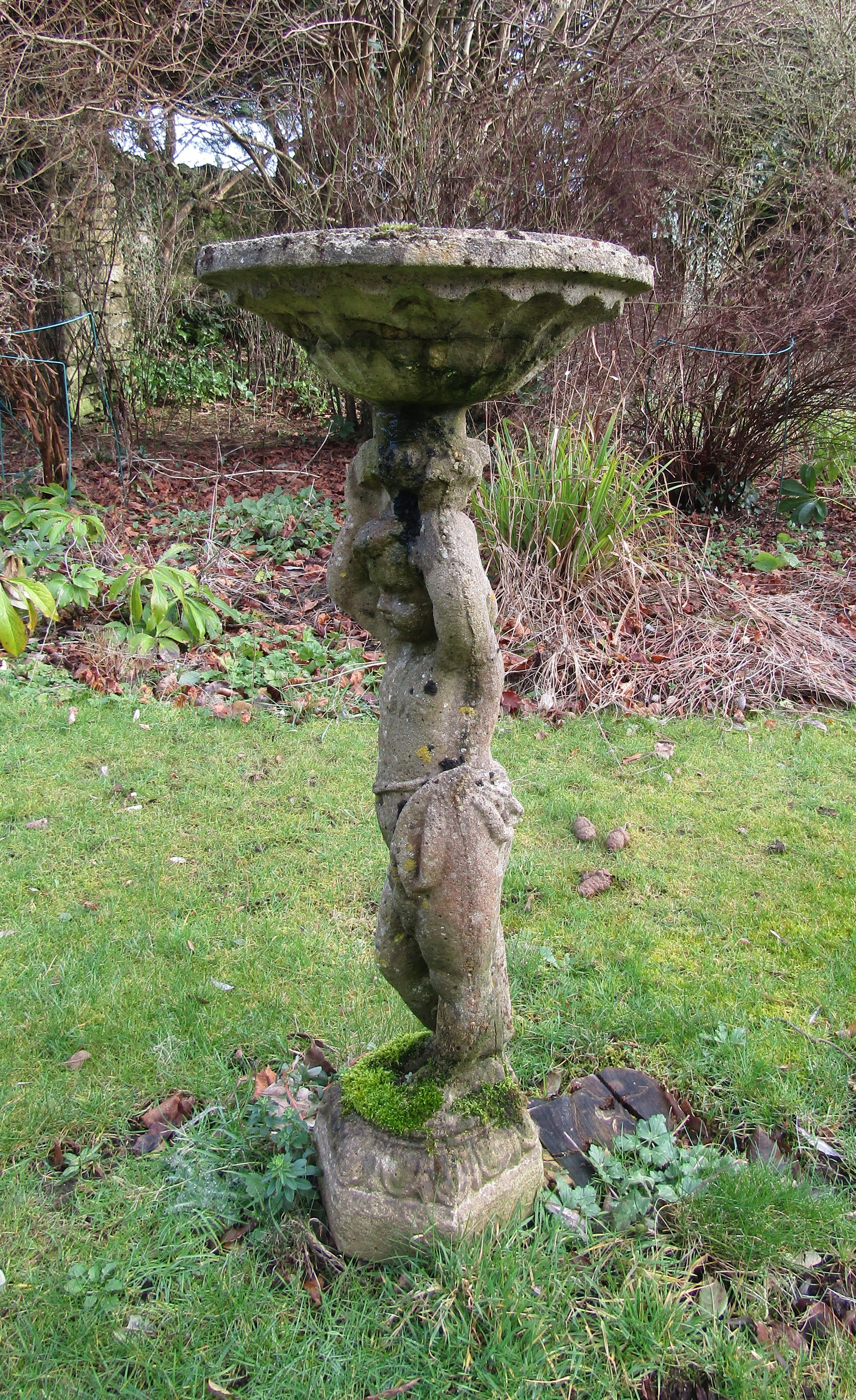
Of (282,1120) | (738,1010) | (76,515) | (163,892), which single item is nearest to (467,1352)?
(282,1120)

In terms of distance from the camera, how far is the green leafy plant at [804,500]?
8125 millimetres

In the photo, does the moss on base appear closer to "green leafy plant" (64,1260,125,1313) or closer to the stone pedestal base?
the stone pedestal base

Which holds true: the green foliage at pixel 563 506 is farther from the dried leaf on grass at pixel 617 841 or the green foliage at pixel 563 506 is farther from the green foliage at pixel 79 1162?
the green foliage at pixel 79 1162

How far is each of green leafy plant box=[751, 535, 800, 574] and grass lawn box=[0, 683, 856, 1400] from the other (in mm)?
2241

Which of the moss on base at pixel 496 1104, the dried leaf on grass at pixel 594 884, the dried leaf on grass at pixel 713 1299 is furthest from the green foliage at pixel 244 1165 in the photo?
the dried leaf on grass at pixel 594 884

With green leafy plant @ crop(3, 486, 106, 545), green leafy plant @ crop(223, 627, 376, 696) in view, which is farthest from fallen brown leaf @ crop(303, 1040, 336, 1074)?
green leafy plant @ crop(3, 486, 106, 545)

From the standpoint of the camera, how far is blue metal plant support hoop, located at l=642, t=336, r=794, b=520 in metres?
7.55

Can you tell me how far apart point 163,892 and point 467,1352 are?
86.7 inches

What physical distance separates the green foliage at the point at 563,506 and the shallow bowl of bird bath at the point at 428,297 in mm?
3926

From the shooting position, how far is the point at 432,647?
84.0 inches

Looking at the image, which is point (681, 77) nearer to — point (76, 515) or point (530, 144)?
point (530, 144)

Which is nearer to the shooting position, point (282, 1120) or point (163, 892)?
point (282, 1120)

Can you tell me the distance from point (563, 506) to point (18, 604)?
3.36 metres

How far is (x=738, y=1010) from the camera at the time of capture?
3059mm
